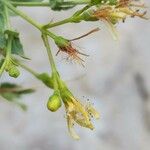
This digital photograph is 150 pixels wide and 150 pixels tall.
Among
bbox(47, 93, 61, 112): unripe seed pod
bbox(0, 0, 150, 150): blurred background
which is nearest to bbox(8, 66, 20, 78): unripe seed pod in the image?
bbox(47, 93, 61, 112): unripe seed pod

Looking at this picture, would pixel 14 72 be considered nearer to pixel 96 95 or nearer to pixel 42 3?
pixel 42 3

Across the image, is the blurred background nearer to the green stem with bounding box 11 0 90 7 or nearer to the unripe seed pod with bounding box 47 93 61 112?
the green stem with bounding box 11 0 90 7

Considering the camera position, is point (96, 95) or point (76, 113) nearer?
point (76, 113)

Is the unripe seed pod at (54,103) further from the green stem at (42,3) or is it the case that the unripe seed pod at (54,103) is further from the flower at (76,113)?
the green stem at (42,3)

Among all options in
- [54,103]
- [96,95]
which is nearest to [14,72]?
[54,103]

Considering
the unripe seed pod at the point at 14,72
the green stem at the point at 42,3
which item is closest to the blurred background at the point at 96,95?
the green stem at the point at 42,3

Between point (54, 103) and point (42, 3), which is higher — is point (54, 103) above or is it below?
below
